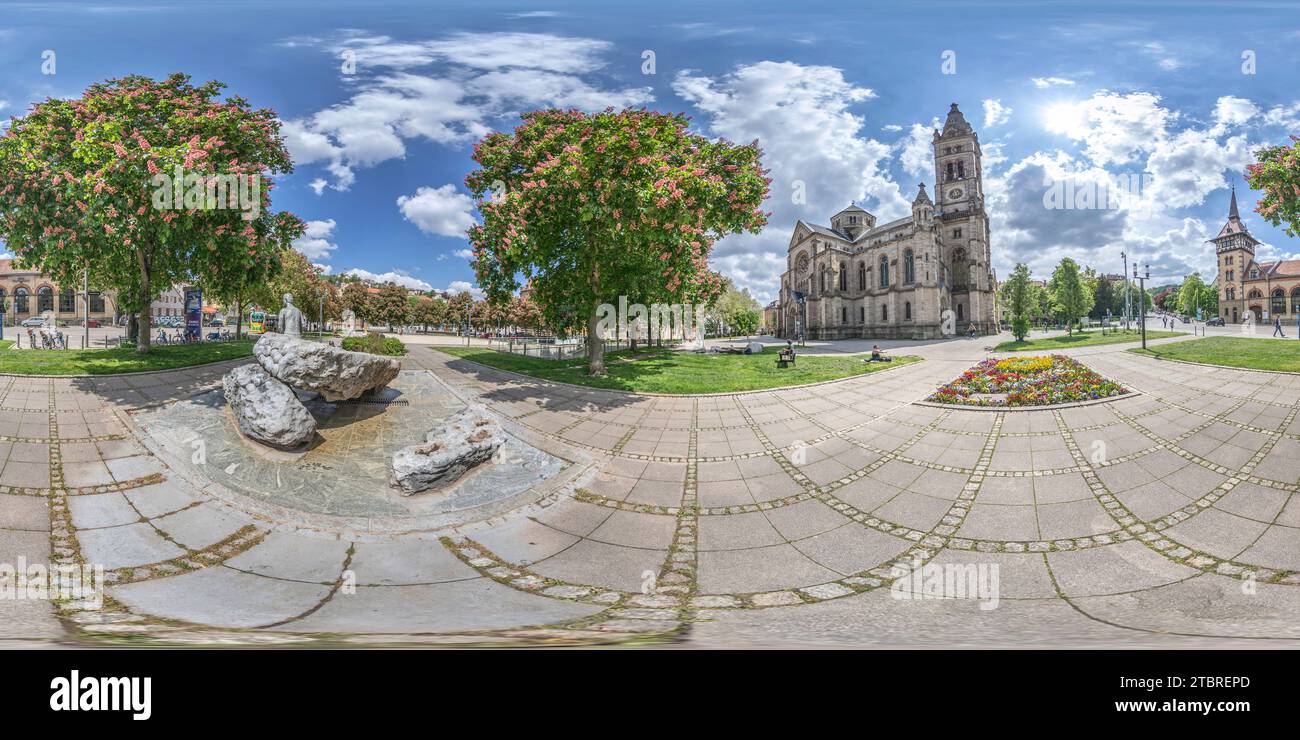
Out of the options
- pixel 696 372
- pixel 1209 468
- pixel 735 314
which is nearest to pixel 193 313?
pixel 696 372

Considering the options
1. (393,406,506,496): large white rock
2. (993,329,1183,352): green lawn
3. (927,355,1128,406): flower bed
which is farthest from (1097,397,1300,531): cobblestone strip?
(393,406,506,496): large white rock

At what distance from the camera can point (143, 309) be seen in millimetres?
3814

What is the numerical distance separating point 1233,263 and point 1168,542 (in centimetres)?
382

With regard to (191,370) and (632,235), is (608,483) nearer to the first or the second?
(632,235)

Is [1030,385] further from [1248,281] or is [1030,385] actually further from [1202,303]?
[1202,303]

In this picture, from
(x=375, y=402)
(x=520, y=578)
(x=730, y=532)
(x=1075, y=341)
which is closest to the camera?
(x=520, y=578)

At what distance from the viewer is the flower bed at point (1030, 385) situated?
359 centimetres

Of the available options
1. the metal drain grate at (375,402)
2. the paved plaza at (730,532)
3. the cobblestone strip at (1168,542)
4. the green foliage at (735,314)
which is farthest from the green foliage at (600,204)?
the green foliage at (735,314)

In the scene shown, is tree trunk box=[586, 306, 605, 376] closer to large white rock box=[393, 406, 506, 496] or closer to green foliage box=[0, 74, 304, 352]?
large white rock box=[393, 406, 506, 496]

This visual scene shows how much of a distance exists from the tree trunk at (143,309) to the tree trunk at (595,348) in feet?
13.4

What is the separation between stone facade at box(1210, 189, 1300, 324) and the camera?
3.98 metres

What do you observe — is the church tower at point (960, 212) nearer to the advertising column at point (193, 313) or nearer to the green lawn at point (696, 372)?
the green lawn at point (696, 372)

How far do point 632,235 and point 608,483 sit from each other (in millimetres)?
3344

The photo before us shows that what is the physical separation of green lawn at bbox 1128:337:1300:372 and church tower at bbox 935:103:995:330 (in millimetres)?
35569
